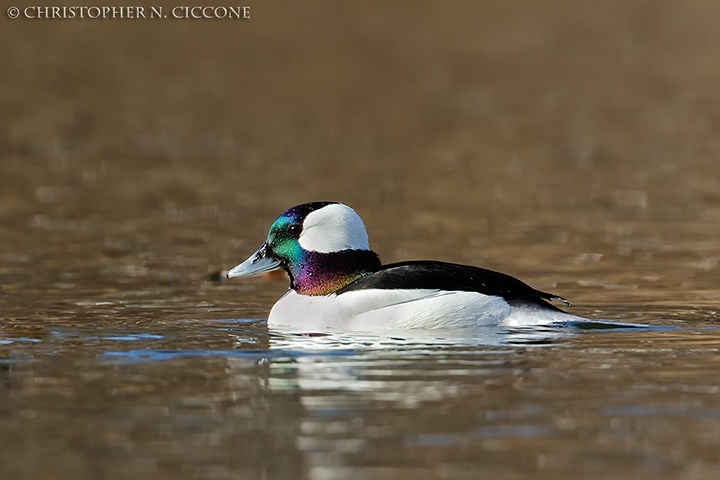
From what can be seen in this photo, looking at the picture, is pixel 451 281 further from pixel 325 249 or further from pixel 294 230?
pixel 294 230

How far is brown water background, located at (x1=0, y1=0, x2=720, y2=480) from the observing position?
23.5 feet

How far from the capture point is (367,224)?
15.8 meters

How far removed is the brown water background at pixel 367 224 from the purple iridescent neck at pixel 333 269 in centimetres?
50

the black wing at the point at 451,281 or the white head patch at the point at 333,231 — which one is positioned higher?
the white head patch at the point at 333,231

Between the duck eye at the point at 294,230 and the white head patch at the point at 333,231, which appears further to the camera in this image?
the duck eye at the point at 294,230

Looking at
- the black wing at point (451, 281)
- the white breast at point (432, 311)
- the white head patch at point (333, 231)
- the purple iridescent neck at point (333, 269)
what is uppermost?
the white head patch at point (333, 231)

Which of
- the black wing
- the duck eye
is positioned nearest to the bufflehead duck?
the black wing

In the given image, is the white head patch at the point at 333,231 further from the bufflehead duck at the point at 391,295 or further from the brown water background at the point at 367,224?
the brown water background at the point at 367,224

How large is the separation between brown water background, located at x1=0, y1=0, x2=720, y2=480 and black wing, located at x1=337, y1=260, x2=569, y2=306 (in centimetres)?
46

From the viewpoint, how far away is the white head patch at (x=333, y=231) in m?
10.7

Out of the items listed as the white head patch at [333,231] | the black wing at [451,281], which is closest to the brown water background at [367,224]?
the black wing at [451,281]

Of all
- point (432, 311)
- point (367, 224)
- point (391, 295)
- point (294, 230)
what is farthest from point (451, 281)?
point (367, 224)

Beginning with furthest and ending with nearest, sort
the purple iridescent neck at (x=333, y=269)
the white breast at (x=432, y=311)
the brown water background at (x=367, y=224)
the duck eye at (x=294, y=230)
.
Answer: the duck eye at (x=294, y=230) < the purple iridescent neck at (x=333, y=269) < the white breast at (x=432, y=311) < the brown water background at (x=367, y=224)

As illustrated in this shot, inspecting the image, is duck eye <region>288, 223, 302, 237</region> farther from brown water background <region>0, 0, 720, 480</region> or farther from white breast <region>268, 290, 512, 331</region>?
white breast <region>268, 290, 512, 331</region>
